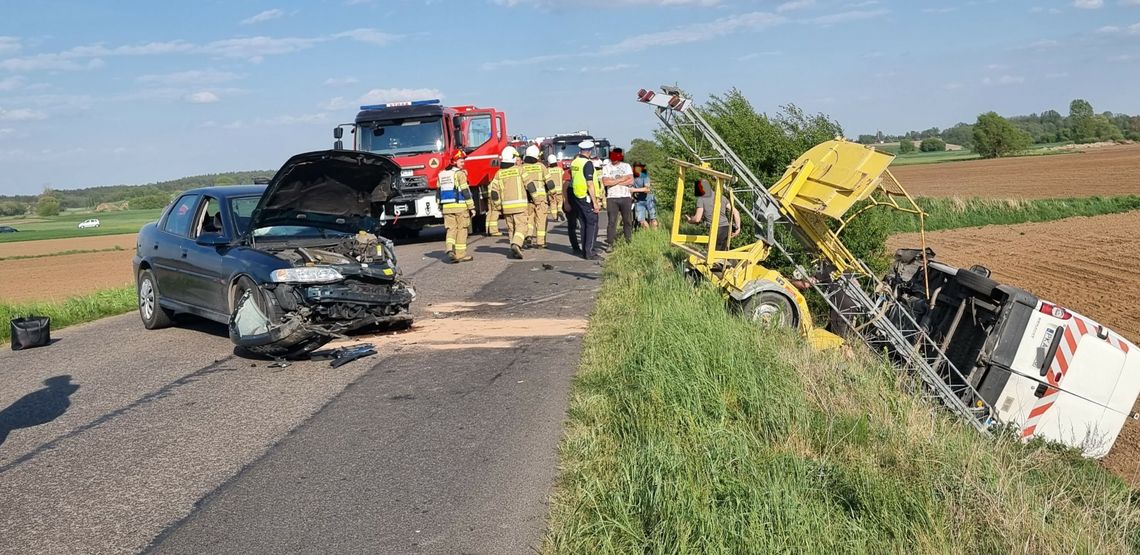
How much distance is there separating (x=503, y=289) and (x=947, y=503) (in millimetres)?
9333

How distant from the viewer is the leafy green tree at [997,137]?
85938 millimetres

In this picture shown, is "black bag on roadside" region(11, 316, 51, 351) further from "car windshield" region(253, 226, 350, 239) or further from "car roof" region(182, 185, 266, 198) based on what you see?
"car windshield" region(253, 226, 350, 239)

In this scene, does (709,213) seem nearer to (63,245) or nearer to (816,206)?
(816,206)

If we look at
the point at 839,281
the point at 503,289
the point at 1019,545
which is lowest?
the point at 503,289

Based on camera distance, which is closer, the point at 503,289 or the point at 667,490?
the point at 667,490

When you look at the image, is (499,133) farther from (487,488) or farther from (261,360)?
(487,488)

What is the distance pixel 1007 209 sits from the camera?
29953mm

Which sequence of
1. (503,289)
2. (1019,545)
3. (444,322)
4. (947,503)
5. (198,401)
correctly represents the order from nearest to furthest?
(1019,545), (947,503), (198,401), (444,322), (503,289)

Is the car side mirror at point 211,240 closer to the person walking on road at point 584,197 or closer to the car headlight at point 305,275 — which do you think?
the car headlight at point 305,275

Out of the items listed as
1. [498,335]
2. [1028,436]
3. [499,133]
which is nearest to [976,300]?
[1028,436]

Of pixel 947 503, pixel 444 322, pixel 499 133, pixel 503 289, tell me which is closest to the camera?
pixel 947 503

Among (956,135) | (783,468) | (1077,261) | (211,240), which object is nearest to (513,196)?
(211,240)

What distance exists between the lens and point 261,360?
9.19m

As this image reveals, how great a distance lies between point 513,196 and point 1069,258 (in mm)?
11728
